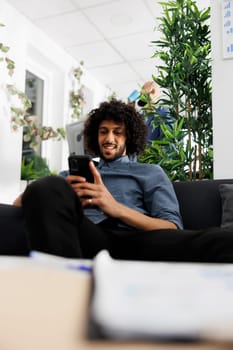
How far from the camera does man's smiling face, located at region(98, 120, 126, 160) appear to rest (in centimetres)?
171

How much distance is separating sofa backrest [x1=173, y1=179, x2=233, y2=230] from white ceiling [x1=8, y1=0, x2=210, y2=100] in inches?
82.7

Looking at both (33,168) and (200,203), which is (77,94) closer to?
(33,168)

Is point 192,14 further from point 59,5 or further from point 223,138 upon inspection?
point 59,5

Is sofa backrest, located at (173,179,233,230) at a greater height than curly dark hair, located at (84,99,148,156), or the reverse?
curly dark hair, located at (84,99,148,156)

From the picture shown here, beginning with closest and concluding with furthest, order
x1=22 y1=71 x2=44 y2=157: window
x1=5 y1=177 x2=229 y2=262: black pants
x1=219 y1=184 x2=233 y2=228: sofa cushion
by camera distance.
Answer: x1=5 y1=177 x2=229 y2=262: black pants, x1=219 y1=184 x2=233 y2=228: sofa cushion, x1=22 y1=71 x2=44 y2=157: window

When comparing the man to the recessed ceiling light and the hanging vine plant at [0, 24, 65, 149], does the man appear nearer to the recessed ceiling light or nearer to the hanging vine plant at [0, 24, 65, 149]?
the hanging vine plant at [0, 24, 65, 149]

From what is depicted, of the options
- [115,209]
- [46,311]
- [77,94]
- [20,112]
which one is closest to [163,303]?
[46,311]

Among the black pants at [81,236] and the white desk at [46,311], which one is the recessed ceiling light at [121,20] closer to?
the black pants at [81,236]

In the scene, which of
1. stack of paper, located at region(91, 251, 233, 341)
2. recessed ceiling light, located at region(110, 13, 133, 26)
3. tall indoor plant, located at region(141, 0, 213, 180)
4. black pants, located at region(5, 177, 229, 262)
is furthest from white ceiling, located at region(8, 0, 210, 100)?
stack of paper, located at region(91, 251, 233, 341)

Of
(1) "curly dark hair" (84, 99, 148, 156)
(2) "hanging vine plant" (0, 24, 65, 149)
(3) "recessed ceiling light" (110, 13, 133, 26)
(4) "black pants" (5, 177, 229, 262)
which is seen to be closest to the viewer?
(4) "black pants" (5, 177, 229, 262)

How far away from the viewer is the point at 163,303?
0.29m

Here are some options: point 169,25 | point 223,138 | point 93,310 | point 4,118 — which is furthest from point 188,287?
point 4,118

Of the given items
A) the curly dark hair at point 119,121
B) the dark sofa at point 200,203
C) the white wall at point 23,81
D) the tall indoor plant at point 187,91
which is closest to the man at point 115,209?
the curly dark hair at point 119,121

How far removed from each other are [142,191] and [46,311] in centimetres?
127
